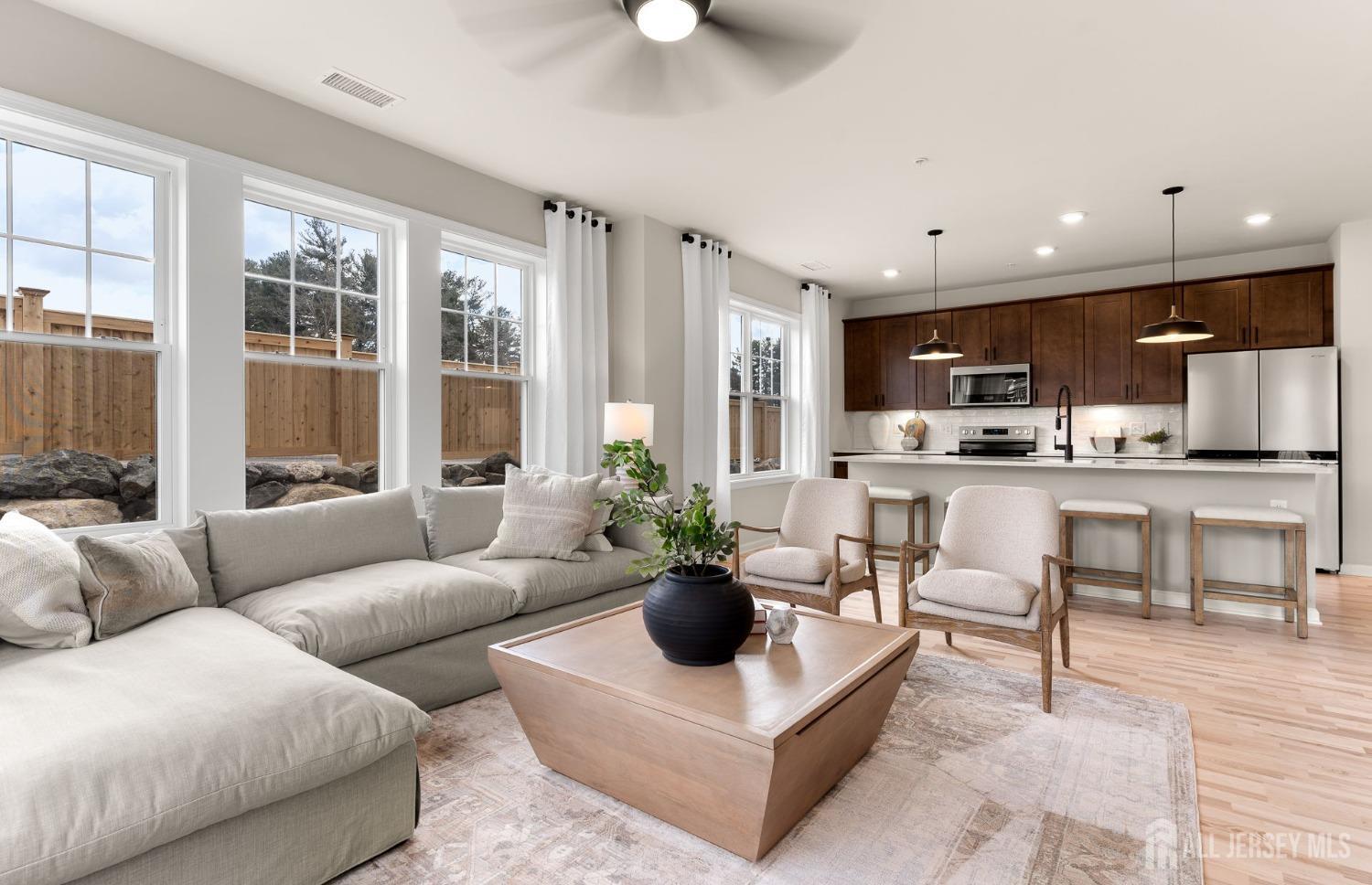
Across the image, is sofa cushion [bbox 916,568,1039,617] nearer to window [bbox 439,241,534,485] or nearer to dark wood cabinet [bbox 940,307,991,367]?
window [bbox 439,241,534,485]

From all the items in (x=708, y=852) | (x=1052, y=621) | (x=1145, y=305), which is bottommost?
(x=708, y=852)

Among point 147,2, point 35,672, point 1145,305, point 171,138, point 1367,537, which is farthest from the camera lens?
point 1145,305

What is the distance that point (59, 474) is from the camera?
287 centimetres

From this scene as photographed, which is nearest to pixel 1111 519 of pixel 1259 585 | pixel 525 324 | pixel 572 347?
pixel 1259 585

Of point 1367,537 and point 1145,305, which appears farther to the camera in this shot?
point 1145,305

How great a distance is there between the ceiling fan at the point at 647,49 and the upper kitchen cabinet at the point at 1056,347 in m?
5.73

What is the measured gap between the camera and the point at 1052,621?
2.84m

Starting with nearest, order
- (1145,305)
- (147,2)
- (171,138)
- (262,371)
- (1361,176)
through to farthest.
Result: (147,2)
(171,138)
(262,371)
(1361,176)
(1145,305)

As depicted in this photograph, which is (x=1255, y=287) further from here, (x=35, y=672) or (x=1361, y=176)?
(x=35, y=672)

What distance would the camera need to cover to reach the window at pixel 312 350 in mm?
3471

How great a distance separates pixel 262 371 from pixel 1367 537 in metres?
7.90

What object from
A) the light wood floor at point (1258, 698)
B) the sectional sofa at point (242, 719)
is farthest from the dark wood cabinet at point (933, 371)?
the sectional sofa at point (242, 719)

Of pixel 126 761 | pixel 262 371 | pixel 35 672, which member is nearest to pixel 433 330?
pixel 262 371

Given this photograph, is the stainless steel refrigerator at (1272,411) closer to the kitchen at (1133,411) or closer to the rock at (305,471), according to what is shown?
the kitchen at (1133,411)
